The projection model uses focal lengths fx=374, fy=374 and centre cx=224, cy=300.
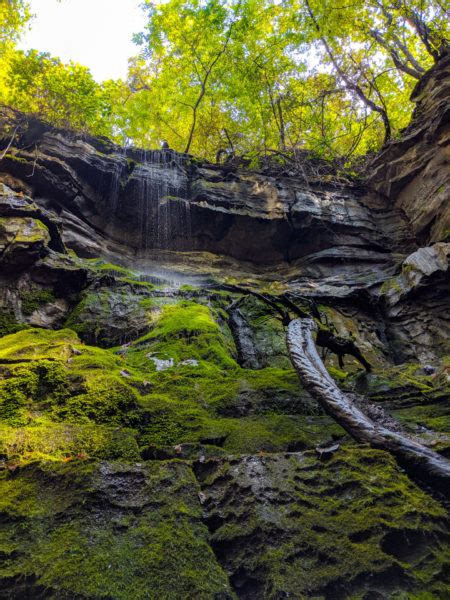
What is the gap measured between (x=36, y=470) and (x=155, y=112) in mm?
19192

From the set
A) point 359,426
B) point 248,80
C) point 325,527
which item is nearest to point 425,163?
point 248,80

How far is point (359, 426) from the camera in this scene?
3182mm

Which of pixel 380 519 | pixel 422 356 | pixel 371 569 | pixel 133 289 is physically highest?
pixel 133 289

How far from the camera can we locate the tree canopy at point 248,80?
540 inches

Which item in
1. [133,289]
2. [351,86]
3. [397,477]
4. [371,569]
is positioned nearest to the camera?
[371,569]

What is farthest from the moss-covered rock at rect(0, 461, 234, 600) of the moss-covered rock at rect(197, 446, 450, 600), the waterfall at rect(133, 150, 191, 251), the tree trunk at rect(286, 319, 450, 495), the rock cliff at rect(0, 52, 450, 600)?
the waterfall at rect(133, 150, 191, 251)

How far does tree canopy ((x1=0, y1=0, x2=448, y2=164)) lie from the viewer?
1373 cm

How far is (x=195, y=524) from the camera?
2.36m

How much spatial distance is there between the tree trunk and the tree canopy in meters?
12.8

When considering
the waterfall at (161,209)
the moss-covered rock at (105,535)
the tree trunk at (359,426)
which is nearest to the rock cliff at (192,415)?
the moss-covered rock at (105,535)

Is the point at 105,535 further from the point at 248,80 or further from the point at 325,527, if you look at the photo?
the point at 248,80

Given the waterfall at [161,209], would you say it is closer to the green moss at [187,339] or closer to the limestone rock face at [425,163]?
the green moss at [187,339]

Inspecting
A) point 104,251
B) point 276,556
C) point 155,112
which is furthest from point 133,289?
point 155,112

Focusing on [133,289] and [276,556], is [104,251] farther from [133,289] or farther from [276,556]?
[276,556]
